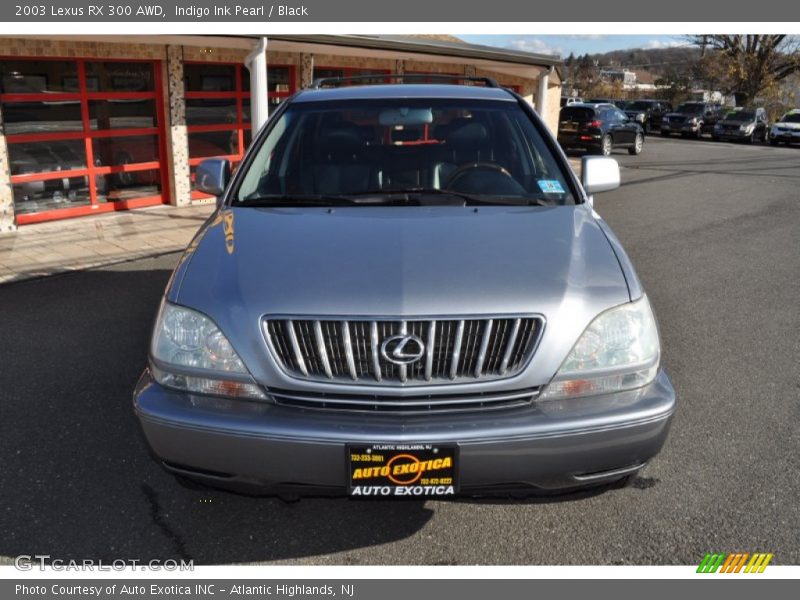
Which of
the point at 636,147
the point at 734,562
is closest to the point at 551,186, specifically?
the point at 734,562

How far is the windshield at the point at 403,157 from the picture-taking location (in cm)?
346

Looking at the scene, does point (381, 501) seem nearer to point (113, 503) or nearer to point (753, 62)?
point (113, 503)

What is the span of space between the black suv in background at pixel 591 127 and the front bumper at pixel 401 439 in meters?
19.8

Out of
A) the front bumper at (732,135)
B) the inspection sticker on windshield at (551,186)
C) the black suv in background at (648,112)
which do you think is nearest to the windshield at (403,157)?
the inspection sticker on windshield at (551,186)

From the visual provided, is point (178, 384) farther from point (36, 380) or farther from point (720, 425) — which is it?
point (720, 425)

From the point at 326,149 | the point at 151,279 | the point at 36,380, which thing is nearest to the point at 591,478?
the point at 326,149

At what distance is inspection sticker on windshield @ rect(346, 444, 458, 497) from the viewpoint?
7.54 feet

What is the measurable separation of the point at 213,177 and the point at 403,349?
195 cm

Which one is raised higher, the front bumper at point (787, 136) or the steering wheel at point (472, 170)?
the steering wheel at point (472, 170)

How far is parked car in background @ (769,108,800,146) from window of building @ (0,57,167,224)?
29759 mm

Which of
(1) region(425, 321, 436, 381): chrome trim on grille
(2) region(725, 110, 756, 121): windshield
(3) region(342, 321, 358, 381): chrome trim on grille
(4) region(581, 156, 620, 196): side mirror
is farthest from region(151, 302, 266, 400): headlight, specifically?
(2) region(725, 110, 756, 121): windshield

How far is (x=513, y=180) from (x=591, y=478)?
168 centimetres

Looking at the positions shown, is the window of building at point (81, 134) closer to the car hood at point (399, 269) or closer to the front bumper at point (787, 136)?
the car hood at point (399, 269)

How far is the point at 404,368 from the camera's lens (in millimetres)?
2373
